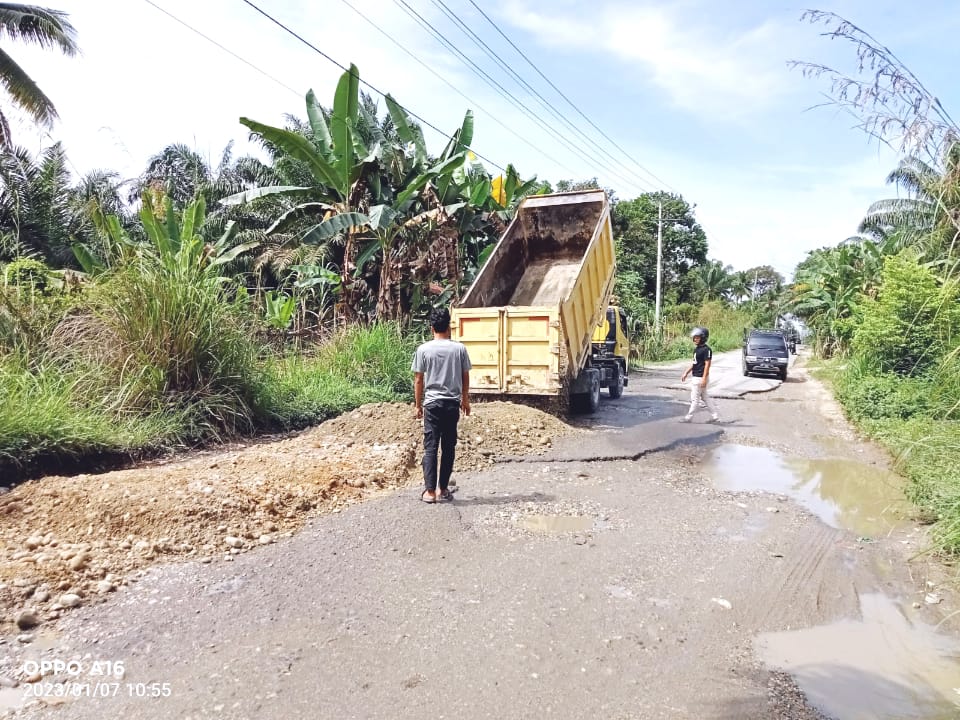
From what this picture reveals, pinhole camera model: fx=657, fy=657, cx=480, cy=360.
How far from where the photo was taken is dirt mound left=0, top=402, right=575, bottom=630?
3943 mm

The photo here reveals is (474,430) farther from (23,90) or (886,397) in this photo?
(23,90)

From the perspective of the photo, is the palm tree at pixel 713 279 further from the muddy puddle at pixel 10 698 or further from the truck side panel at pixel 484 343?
the muddy puddle at pixel 10 698

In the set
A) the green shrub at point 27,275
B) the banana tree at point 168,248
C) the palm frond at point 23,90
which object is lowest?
the green shrub at point 27,275

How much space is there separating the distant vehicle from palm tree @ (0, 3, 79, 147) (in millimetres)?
19978

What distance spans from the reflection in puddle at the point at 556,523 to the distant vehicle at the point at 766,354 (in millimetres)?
16848

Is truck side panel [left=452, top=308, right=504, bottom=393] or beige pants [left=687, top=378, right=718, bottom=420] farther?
beige pants [left=687, top=378, right=718, bottom=420]

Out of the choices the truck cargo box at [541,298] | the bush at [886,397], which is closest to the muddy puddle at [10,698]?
the truck cargo box at [541,298]

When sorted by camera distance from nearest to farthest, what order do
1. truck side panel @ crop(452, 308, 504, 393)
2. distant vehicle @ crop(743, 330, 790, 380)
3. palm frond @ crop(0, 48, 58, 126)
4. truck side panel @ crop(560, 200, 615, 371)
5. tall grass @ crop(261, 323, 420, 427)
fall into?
tall grass @ crop(261, 323, 420, 427), truck side panel @ crop(452, 308, 504, 393), truck side panel @ crop(560, 200, 615, 371), palm frond @ crop(0, 48, 58, 126), distant vehicle @ crop(743, 330, 790, 380)

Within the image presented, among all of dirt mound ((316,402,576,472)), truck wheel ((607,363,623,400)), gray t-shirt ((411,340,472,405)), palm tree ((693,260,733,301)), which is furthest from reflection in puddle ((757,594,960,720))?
palm tree ((693,260,733,301))

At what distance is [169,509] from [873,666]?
4.56 meters

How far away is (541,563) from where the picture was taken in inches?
175

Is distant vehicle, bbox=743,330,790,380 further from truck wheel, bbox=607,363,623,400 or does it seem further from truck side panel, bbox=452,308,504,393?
truck side panel, bbox=452,308,504,393

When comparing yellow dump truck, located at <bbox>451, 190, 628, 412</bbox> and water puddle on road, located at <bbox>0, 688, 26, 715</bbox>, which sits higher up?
yellow dump truck, located at <bbox>451, 190, 628, 412</bbox>

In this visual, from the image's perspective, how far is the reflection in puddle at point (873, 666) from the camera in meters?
3.01
